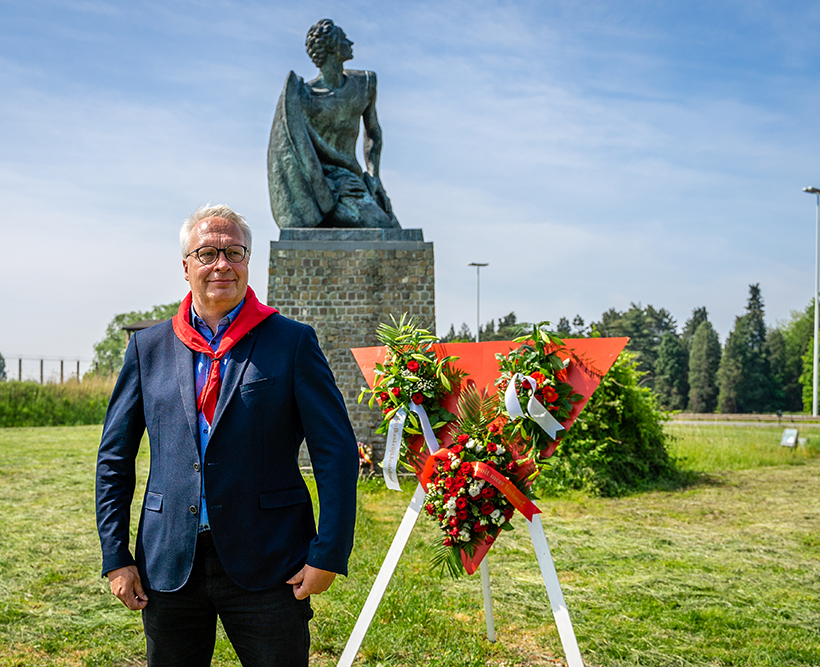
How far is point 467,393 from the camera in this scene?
3.99 metres

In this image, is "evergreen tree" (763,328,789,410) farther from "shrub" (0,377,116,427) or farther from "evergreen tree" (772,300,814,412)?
"shrub" (0,377,116,427)

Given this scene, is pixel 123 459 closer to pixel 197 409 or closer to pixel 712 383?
pixel 197 409

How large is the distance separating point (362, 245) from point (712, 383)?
45.7 m

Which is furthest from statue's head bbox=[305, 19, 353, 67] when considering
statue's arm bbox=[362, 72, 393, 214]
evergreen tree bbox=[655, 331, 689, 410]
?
evergreen tree bbox=[655, 331, 689, 410]

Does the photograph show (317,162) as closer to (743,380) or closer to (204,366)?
(204,366)

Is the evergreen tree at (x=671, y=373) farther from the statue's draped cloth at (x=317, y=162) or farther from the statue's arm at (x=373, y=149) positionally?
the statue's draped cloth at (x=317, y=162)

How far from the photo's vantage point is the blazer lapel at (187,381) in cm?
238

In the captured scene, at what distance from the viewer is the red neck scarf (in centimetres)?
242

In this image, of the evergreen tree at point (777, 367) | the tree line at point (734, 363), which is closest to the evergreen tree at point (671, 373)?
the tree line at point (734, 363)

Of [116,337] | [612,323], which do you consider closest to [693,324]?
[612,323]

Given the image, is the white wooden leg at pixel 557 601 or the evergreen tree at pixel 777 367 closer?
the white wooden leg at pixel 557 601

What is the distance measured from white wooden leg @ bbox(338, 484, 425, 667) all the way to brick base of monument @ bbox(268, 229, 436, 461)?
23.3ft

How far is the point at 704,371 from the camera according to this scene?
50.7m

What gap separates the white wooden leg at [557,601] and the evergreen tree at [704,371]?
5059cm
